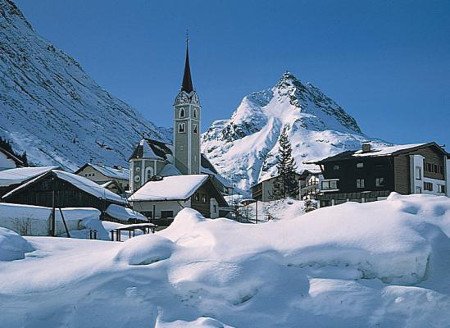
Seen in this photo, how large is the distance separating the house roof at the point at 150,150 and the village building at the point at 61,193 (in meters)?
43.8

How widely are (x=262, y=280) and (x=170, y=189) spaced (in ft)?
131

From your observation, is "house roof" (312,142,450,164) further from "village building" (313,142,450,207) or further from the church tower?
the church tower

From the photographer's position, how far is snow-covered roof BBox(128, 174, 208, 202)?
47.1 meters

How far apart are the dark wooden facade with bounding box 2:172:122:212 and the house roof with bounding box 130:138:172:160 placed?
4390 centimetres

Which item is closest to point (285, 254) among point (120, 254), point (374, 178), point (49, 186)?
point (120, 254)

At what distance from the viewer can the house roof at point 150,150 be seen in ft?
283

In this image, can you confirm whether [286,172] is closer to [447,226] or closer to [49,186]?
A: [49,186]

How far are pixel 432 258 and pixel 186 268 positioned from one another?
3.85 metres

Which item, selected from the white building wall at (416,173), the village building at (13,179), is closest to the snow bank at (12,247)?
the village building at (13,179)

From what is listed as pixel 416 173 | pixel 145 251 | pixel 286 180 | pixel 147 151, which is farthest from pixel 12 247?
pixel 147 151

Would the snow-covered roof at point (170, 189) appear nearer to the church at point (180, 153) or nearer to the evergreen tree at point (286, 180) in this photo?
the church at point (180, 153)

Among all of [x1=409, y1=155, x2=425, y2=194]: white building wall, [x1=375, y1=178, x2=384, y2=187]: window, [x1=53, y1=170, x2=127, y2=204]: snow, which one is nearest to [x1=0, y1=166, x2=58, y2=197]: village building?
[x1=53, y1=170, x2=127, y2=204]: snow

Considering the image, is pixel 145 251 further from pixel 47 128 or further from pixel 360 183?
pixel 47 128

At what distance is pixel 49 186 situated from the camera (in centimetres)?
4153
